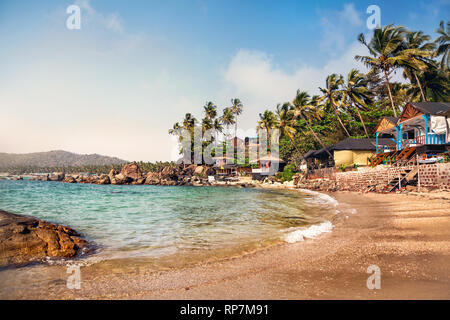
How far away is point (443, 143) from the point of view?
19594 mm

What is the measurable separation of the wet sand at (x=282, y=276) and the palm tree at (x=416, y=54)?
30.8m

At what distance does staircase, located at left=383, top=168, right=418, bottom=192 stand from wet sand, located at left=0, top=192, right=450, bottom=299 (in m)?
12.9

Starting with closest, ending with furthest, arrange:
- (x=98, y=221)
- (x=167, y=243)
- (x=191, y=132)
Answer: (x=167, y=243)
(x=98, y=221)
(x=191, y=132)

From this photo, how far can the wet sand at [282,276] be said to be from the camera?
3258 mm

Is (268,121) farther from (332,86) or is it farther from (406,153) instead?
(406,153)

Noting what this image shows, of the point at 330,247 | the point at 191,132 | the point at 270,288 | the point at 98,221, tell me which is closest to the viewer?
the point at 270,288

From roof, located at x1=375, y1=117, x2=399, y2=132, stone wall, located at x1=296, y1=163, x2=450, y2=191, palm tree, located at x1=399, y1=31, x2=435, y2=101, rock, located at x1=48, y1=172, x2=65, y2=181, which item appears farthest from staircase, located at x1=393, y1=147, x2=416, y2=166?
rock, located at x1=48, y1=172, x2=65, y2=181

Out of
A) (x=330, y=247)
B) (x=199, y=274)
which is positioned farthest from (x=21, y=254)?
(x=330, y=247)

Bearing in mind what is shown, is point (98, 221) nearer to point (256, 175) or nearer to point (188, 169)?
point (256, 175)

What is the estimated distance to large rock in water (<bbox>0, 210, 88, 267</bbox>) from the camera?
4.96 metres

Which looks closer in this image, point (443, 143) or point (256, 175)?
point (443, 143)

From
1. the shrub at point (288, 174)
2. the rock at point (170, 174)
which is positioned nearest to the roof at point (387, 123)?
A: the shrub at point (288, 174)
